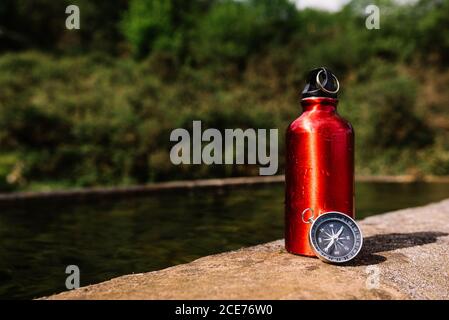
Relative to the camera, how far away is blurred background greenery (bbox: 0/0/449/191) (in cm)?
1388

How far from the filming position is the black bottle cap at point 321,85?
444 centimetres

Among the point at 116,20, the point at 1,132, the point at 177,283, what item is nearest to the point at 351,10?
the point at 116,20

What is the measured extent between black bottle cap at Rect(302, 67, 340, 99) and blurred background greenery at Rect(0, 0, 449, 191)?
9.01 m

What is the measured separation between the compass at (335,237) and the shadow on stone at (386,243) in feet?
0.38

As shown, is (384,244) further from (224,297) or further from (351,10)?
(351,10)

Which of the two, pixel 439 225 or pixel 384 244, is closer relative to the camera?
pixel 384 244

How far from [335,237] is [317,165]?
60 cm

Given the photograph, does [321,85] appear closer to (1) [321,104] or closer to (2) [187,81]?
(1) [321,104]

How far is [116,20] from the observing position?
1282 inches

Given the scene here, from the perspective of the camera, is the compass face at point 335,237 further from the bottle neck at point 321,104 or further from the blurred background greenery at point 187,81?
the blurred background greenery at point 187,81

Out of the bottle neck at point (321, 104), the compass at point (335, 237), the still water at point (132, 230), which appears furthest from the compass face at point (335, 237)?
the still water at point (132, 230)

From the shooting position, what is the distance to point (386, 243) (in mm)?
4879
